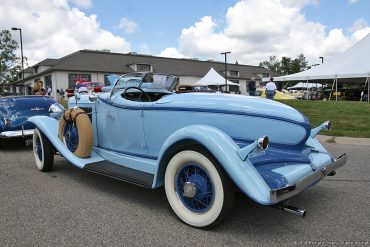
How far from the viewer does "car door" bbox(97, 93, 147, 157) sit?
163 inches

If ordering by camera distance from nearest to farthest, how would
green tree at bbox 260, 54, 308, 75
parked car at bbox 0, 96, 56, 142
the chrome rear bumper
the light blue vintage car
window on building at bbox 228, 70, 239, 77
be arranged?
the chrome rear bumper
the light blue vintage car
parked car at bbox 0, 96, 56, 142
window on building at bbox 228, 70, 239, 77
green tree at bbox 260, 54, 308, 75

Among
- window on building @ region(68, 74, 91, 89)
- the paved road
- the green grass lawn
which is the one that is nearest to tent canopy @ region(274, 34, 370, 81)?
the green grass lawn

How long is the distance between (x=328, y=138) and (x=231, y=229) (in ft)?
19.6

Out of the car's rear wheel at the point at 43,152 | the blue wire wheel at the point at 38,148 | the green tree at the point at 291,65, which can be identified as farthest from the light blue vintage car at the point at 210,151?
the green tree at the point at 291,65

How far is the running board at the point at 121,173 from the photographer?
365cm

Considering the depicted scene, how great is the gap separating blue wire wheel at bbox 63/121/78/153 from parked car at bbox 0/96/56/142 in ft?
10.1

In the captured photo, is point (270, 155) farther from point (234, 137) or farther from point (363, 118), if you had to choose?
point (363, 118)

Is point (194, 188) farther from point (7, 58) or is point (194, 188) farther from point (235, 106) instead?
point (7, 58)

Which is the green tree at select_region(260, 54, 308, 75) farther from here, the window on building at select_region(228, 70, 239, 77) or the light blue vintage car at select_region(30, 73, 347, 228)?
the light blue vintage car at select_region(30, 73, 347, 228)

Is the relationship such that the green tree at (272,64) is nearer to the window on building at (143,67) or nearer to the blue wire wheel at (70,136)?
the window on building at (143,67)

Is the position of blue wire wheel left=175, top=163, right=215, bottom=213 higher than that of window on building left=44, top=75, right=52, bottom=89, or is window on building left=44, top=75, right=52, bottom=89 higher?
window on building left=44, top=75, right=52, bottom=89

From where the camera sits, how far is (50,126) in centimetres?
536

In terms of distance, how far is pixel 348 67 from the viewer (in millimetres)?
19156

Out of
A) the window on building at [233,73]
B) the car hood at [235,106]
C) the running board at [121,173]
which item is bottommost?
the running board at [121,173]
